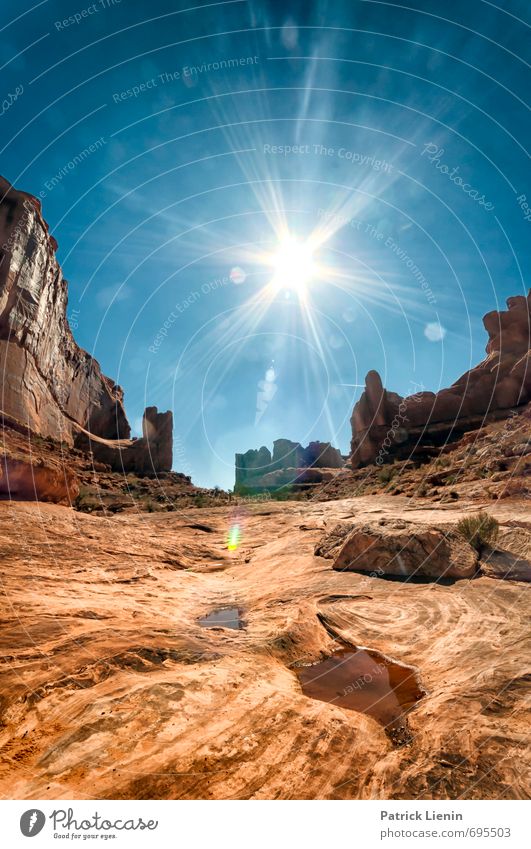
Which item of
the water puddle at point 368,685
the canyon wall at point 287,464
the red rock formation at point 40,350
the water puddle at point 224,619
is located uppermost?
the red rock formation at point 40,350

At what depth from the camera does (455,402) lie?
6141 cm

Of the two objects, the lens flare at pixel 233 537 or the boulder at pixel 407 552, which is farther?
the lens flare at pixel 233 537

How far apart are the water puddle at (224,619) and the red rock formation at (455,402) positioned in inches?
2004

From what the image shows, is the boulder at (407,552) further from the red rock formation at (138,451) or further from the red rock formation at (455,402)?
the red rock formation at (138,451)

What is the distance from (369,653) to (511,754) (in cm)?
332

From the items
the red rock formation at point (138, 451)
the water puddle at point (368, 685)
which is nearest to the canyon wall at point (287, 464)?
the red rock formation at point (138, 451)

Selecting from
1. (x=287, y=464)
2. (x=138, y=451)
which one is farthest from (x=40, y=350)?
(x=287, y=464)

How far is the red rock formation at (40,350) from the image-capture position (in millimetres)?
52250

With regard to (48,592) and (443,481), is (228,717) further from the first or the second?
(443,481)

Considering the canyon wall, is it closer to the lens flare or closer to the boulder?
the lens flare

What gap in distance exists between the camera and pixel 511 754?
375 cm
